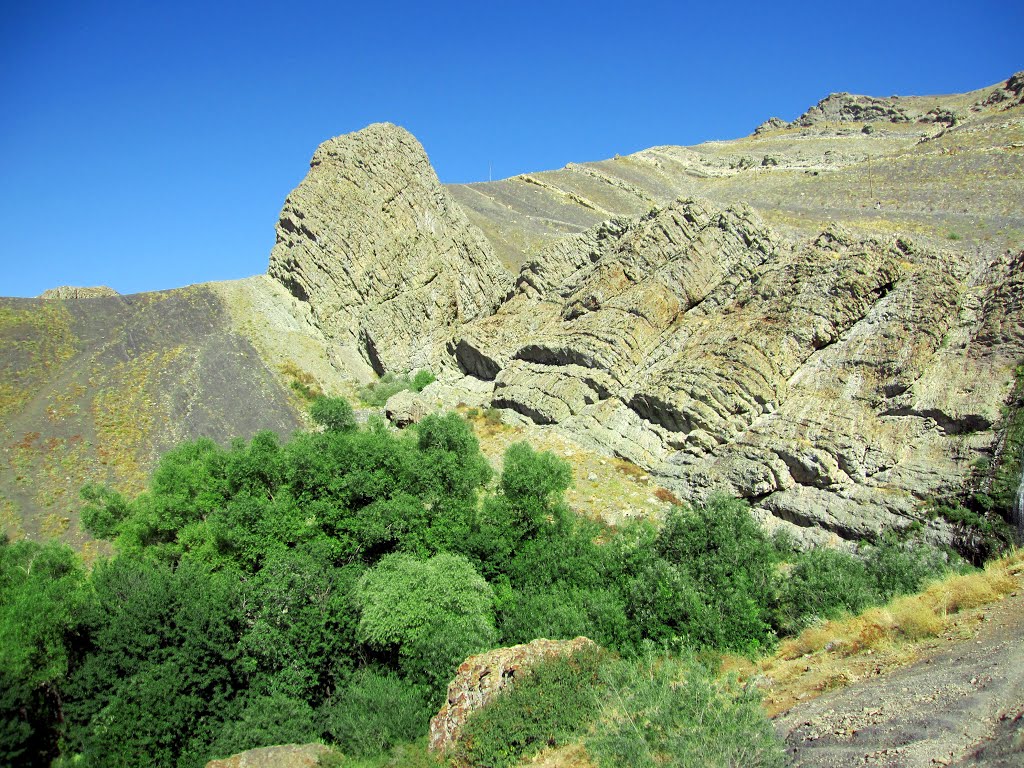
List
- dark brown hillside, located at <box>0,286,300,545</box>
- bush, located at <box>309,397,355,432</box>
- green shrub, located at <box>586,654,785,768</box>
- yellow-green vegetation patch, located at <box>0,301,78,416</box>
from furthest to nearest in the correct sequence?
yellow-green vegetation patch, located at <box>0,301,78,416</box>
dark brown hillside, located at <box>0,286,300,545</box>
bush, located at <box>309,397,355,432</box>
green shrub, located at <box>586,654,785,768</box>

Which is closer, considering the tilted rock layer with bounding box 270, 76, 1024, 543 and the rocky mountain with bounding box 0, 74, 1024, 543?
the tilted rock layer with bounding box 270, 76, 1024, 543

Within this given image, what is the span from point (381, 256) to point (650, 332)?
69.1ft

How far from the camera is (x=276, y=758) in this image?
1168 cm

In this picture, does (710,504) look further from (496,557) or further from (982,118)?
(982,118)

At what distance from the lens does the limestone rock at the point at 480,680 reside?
1140 centimetres

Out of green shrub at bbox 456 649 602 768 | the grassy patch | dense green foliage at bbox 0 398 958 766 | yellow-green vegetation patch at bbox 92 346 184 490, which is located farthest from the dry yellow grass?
the grassy patch

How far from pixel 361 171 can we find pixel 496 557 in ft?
111

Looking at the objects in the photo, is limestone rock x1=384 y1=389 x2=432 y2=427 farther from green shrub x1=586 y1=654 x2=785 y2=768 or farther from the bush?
green shrub x1=586 y1=654 x2=785 y2=768

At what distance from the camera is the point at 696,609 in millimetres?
14000

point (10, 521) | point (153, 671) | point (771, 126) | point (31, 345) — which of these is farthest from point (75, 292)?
point (771, 126)

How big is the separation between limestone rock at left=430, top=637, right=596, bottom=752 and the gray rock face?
27.1 metres

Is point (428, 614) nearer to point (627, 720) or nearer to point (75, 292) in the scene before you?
point (627, 720)

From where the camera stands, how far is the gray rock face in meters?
39.8

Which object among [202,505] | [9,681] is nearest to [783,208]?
[202,505]
